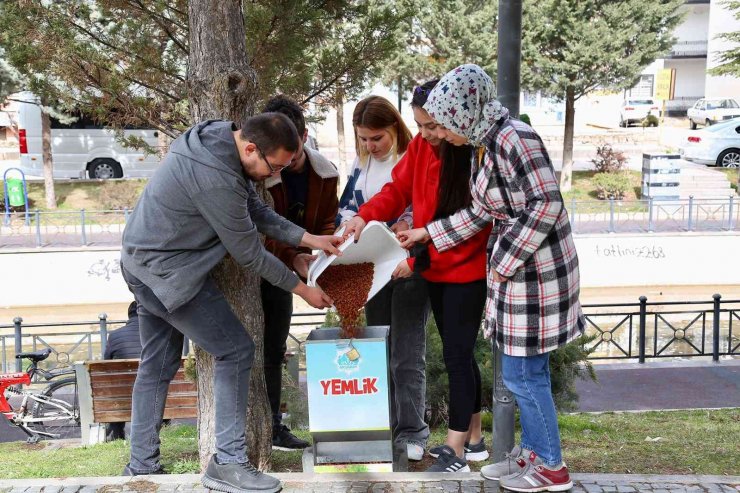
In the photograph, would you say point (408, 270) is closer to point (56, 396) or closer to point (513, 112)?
point (513, 112)

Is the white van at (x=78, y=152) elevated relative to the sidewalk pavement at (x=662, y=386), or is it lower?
elevated

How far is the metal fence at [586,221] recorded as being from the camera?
17.9m

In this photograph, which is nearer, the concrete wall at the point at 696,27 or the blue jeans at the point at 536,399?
the blue jeans at the point at 536,399

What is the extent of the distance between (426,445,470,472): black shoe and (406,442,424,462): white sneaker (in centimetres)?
32

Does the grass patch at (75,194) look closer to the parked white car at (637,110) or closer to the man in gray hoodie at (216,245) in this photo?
the man in gray hoodie at (216,245)

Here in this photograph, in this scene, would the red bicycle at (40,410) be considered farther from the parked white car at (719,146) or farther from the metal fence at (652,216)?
the parked white car at (719,146)

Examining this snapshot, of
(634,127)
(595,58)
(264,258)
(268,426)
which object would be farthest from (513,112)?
(634,127)

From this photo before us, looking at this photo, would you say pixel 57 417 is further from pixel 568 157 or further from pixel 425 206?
pixel 568 157

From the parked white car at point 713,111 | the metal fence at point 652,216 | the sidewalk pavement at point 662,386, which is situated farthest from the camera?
the parked white car at point 713,111

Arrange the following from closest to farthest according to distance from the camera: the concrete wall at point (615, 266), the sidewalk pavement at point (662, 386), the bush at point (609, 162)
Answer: the sidewalk pavement at point (662, 386) → the concrete wall at point (615, 266) → the bush at point (609, 162)

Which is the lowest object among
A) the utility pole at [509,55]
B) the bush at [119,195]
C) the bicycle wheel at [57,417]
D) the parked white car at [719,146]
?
the bicycle wheel at [57,417]

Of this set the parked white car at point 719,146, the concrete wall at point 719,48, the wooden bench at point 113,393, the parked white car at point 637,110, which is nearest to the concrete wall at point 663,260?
the parked white car at point 719,146

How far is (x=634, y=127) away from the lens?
39969 millimetres

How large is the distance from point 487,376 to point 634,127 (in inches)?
1419
